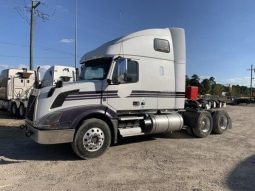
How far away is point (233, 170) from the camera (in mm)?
7543

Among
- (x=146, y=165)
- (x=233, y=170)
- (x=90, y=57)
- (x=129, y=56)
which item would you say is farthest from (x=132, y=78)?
(x=233, y=170)

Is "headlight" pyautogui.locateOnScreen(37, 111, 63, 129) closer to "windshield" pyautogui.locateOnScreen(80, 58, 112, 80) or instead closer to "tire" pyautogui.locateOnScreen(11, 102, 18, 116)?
"windshield" pyautogui.locateOnScreen(80, 58, 112, 80)

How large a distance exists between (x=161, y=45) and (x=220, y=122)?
14.7 ft

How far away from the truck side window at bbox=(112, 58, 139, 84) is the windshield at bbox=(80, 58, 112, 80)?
0.26 meters

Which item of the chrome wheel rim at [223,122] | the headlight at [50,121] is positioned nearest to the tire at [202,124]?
the chrome wheel rim at [223,122]

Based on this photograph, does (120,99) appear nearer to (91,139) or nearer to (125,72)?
(125,72)

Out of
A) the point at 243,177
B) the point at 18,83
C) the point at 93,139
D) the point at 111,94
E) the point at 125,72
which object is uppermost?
the point at 125,72

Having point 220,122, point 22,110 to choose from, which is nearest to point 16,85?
point 22,110

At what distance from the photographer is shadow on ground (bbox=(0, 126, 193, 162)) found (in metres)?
8.78

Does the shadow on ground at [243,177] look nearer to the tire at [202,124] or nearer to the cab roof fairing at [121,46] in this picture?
the tire at [202,124]

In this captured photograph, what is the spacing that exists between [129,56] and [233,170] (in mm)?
4385

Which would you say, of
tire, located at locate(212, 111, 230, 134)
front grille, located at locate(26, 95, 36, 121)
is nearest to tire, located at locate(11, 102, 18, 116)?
front grille, located at locate(26, 95, 36, 121)

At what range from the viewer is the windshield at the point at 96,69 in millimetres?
9363

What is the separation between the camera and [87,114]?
8.58 metres
